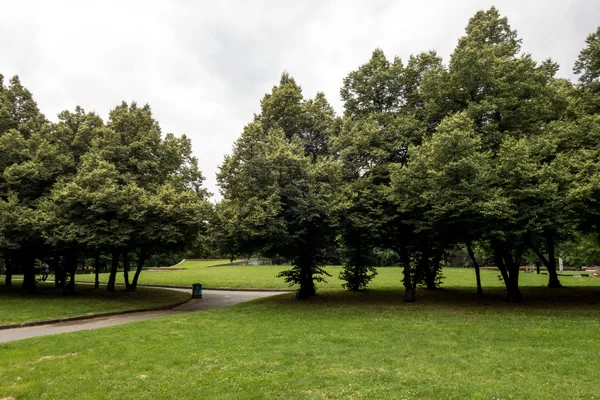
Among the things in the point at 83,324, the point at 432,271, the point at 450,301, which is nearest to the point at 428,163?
the point at 450,301

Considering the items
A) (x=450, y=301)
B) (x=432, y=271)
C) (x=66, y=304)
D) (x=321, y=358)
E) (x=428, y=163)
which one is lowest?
(x=450, y=301)

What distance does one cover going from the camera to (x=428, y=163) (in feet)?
50.8

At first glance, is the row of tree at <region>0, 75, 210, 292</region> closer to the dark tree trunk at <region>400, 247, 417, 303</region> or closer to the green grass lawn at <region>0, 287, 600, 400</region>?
the green grass lawn at <region>0, 287, 600, 400</region>

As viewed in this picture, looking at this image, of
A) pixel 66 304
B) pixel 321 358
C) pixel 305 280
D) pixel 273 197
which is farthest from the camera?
pixel 305 280

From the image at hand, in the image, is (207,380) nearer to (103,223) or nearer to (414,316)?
(414,316)

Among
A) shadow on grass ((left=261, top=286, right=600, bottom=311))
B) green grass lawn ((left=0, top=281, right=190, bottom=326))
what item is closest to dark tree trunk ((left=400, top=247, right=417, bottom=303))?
shadow on grass ((left=261, top=286, right=600, bottom=311))

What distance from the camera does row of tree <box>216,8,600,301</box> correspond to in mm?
14781

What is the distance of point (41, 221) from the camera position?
19734 mm

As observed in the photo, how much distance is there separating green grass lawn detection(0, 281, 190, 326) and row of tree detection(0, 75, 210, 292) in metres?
2.51

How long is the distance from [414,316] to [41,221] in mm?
19292

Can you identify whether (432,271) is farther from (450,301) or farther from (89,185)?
(89,185)

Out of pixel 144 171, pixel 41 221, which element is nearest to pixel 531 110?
pixel 144 171

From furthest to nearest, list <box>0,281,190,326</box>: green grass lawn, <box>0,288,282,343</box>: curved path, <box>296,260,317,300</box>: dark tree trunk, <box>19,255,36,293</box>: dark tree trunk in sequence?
<box>19,255,36,293</box>: dark tree trunk < <box>296,260,317,300</box>: dark tree trunk < <box>0,281,190,326</box>: green grass lawn < <box>0,288,282,343</box>: curved path

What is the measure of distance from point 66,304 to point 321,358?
16.4 m
